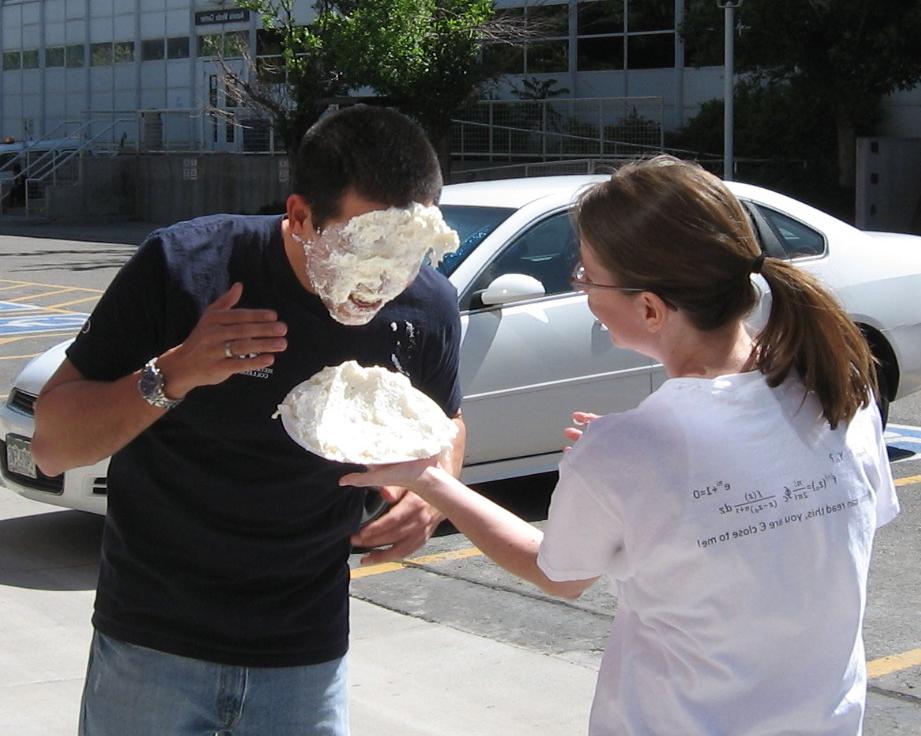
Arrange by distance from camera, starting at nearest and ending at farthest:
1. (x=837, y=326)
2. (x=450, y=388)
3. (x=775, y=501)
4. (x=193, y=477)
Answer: (x=775, y=501) < (x=837, y=326) < (x=193, y=477) < (x=450, y=388)

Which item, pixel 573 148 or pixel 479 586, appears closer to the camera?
pixel 479 586

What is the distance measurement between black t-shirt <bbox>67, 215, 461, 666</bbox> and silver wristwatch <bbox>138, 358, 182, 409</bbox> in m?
0.17

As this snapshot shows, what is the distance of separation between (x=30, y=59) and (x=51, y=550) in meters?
41.7

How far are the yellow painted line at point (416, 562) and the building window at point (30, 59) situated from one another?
4168cm

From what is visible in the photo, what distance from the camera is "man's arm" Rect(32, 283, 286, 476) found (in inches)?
87.4

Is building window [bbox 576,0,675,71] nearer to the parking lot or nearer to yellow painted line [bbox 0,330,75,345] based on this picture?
yellow painted line [bbox 0,330,75,345]

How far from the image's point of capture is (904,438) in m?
9.27

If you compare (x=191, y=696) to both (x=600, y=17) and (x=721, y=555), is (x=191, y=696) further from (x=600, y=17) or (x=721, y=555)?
(x=600, y=17)

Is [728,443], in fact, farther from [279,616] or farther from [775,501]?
[279,616]

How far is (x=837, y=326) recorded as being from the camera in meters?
2.16

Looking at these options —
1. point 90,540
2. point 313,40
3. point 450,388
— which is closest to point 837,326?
Answer: point 450,388

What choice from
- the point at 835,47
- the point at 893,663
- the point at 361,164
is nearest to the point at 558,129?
the point at 835,47

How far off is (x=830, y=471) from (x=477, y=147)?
29021 mm

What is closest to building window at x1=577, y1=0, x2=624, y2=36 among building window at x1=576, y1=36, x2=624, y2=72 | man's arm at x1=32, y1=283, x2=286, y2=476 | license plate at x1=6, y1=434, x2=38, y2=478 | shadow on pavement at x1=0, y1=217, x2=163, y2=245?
building window at x1=576, y1=36, x2=624, y2=72
